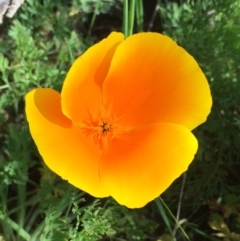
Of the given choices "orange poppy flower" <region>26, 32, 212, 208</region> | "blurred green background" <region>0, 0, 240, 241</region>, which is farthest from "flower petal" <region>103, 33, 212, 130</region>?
"blurred green background" <region>0, 0, 240, 241</region>

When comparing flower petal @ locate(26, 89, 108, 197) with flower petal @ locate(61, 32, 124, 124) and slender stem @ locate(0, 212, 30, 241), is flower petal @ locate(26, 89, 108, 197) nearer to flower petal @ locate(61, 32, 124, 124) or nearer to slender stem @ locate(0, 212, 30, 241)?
flower petal @ locate(61, 32, 124, 124)

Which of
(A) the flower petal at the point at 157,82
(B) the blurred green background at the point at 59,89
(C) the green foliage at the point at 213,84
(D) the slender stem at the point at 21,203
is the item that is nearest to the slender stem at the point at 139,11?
(B) the blurred green background at the point at 59,89

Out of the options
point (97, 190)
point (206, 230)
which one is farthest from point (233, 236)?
point (97, 190)

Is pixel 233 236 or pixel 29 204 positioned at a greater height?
pixel 29 204

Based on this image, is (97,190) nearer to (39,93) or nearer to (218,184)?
(39,93)

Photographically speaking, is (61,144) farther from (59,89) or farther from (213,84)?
(213,84)

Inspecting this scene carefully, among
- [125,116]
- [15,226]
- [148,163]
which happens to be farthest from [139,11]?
[15,226]
